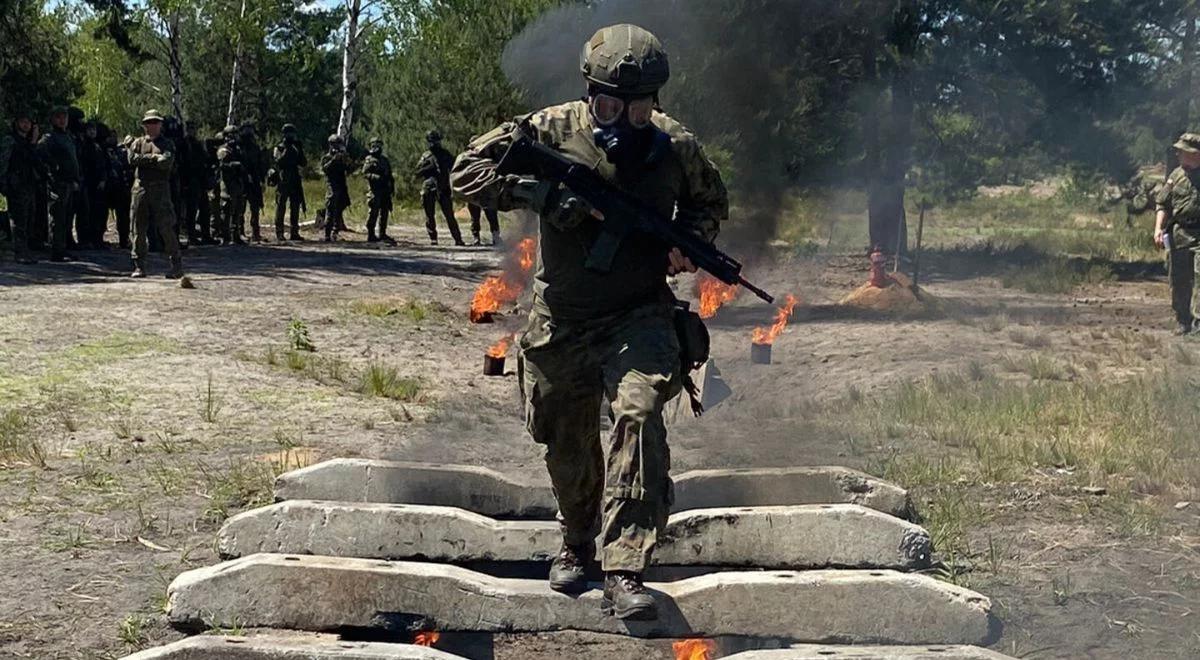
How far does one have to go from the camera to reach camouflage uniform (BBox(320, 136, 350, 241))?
74.0 feet

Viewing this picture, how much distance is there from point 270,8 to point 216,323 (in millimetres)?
20066

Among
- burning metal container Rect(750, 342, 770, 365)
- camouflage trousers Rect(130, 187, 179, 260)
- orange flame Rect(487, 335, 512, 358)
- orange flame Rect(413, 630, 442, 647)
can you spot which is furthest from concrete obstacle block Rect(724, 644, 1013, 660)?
camouflage trousers Rect(130, 187, 179, 260)

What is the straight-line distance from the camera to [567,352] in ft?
Result: 15.0

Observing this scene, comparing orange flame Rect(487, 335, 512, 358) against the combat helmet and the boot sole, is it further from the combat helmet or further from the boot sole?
the boot sole

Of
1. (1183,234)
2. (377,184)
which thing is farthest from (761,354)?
(377,184)

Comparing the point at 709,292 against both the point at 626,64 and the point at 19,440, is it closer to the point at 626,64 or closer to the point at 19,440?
the point at 19,440

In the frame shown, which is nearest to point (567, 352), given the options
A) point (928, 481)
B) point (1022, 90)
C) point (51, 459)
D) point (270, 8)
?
point (928, 481)

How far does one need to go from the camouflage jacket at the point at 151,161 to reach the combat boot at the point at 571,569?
10.4 m

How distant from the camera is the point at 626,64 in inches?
171

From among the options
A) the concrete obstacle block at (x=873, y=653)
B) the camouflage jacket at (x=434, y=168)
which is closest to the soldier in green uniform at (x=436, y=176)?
the camouflage jacket at (x=434, y=168)

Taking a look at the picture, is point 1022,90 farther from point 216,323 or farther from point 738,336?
point 216,323

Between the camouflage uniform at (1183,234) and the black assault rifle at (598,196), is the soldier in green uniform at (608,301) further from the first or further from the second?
the camouflage uniform at (1183,234)

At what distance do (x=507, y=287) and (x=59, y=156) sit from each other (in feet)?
17.9

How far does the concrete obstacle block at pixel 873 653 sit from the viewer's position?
3.92 metres
